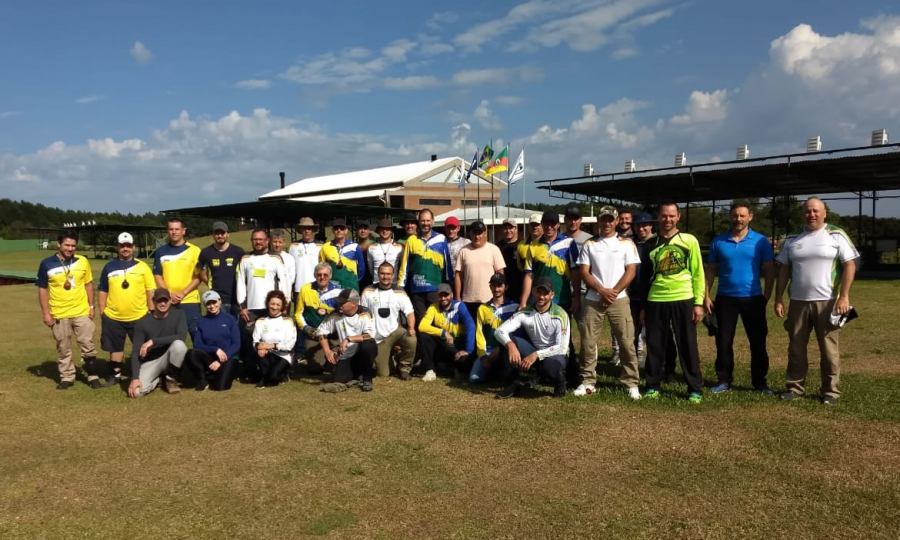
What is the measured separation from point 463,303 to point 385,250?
1.41m

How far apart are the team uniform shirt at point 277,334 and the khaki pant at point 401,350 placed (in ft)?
3.44

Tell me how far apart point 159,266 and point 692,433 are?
19.8 feet

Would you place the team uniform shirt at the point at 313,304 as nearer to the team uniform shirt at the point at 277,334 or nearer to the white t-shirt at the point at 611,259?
the team uniform shirt at the point at 277,334

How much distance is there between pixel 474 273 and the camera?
6.81 meters

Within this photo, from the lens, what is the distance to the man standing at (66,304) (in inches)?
271

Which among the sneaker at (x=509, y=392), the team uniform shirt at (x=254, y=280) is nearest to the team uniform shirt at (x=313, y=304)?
the team uniform shirt at (x=254, y=280)

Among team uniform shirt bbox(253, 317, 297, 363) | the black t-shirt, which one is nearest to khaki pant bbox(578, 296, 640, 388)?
team uniform shirt bbox(253, 317, 297, 363)

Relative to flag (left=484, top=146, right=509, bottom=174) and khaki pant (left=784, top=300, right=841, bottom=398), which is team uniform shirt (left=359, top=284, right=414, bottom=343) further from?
flag (left=484, top=146, right=509, bottom=174)

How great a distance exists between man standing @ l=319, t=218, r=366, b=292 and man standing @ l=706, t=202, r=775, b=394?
4255mm

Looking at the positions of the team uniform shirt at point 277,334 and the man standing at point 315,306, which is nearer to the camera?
the team uniform shirt at point 277,334

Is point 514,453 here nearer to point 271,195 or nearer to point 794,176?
point 794,176

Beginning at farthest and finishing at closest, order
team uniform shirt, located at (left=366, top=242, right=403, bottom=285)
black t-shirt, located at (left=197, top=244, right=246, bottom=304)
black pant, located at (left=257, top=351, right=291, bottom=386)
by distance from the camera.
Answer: team uniform shirt, located at (left=366, top=242, right=403, bottom=285)
black t-shirt, located at (left=197, top=244, right=246, bottom=304)
black pant, located at (left=257, top=351, right=291, bottom=386)

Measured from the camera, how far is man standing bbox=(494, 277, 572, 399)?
19.2ft

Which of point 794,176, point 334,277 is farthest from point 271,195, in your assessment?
point 334,277
